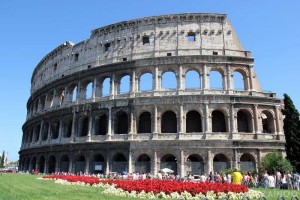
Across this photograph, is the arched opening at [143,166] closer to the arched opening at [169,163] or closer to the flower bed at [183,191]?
the arched opening at [169,163]

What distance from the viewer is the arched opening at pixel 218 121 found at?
94.1ft

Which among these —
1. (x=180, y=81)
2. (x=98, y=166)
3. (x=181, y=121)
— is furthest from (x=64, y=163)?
(x=180, y=81)

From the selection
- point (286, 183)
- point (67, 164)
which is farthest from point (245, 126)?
point (67, 164)

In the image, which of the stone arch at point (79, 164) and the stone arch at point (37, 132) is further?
the stone arch at point (37, 132)

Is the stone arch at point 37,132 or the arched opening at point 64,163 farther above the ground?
the stone arch at point 37,132

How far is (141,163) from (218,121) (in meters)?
8.66

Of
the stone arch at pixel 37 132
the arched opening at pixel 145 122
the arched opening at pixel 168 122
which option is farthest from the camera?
the stone arch at pixel 37 132

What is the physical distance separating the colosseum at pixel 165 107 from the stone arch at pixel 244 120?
0.32 ft

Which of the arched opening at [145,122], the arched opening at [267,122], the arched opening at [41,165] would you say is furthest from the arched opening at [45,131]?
the arched opening at [267,122]

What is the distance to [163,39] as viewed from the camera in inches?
1220

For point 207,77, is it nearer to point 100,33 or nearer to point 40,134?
point 100,33

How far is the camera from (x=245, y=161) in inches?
1088

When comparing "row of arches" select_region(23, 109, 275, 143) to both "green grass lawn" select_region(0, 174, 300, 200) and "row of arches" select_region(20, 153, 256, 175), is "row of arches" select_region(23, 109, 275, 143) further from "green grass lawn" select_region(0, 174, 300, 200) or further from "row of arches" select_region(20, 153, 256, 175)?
"green grass lawn" select_region(0, 174, 300, 200)

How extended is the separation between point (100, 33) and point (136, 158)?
15853 millimetres
